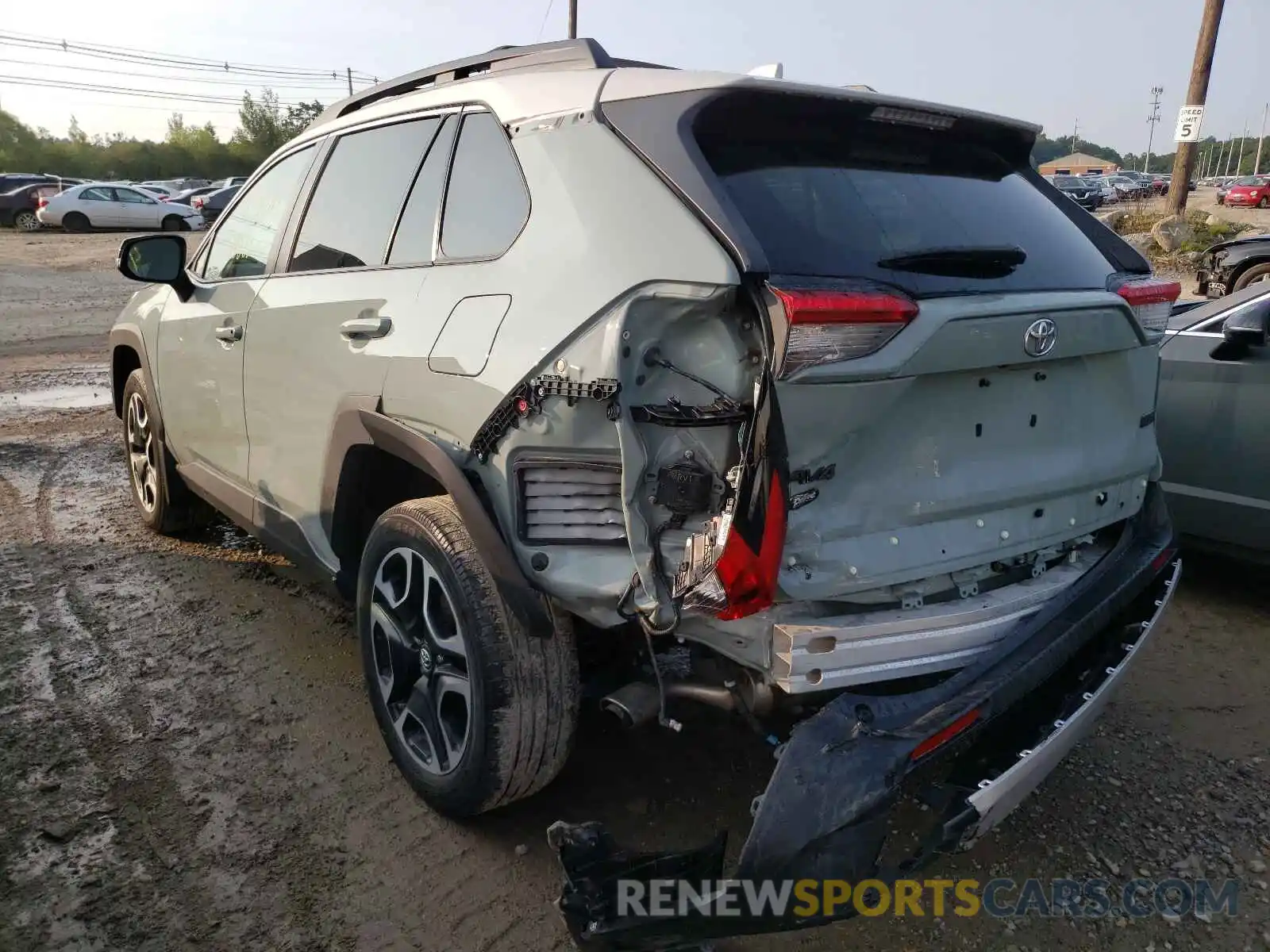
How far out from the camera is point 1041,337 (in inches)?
89.0

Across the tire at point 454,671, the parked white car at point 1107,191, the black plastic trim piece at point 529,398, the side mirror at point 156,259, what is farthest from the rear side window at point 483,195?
the parked white car at point 1107,191

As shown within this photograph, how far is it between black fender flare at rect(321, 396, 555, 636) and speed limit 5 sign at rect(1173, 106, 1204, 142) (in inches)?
715

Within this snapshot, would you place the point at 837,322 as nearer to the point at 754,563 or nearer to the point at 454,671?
the point at 754,563

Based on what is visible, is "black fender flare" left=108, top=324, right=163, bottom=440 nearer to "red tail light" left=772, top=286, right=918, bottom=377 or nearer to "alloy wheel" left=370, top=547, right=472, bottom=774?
"alloy wheel" left=370, top=547, right=472, bottom=774

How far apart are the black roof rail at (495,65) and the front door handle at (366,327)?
83 cm

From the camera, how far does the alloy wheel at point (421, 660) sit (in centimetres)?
252

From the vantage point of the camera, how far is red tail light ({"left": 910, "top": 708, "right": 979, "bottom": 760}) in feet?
6.11

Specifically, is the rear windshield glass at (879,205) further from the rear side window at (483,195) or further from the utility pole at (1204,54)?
the utility pole at (1204,54)

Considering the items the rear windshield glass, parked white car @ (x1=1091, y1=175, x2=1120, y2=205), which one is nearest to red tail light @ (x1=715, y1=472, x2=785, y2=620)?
the rear windshield glass

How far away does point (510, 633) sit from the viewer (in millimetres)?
2328

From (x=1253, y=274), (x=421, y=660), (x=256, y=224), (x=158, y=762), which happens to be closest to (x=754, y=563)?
(x=421, y=660)

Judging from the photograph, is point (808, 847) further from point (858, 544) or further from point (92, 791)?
point (92, 791)

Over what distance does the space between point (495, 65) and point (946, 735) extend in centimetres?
231
